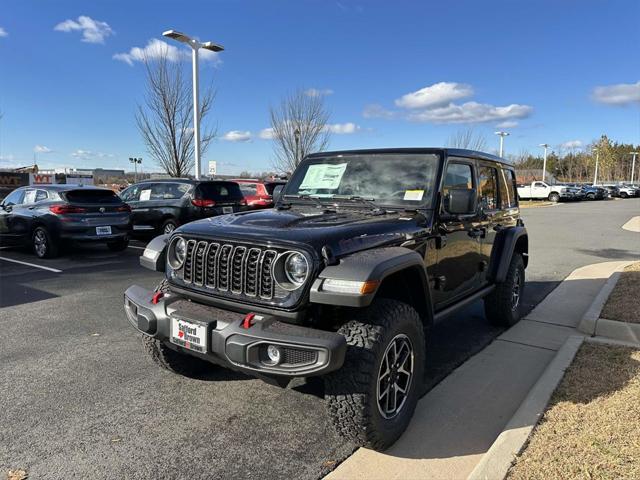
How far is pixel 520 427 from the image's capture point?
9.76 ft

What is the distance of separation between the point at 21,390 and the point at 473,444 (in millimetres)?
3285

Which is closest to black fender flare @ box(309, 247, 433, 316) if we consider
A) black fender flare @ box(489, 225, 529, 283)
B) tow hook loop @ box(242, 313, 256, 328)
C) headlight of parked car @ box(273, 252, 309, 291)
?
headlight of parked car @ box(273, 252, 309, 291)

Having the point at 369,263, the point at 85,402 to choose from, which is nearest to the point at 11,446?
the point at 85,402

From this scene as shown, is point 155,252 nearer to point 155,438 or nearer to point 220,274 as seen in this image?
point 220,274

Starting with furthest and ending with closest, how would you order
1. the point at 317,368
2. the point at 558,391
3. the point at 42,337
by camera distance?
the point at 42,337 → the point at 558,391 → the point at 317,368

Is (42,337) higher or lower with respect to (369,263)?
lower

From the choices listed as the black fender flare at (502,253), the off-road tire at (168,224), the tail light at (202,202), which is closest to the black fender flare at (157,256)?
the black fender flare at (502,253)

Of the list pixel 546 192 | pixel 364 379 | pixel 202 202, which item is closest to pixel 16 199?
pixel 202 202

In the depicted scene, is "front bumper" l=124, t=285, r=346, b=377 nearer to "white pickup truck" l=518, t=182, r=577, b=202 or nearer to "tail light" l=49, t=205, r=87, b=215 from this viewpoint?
"tail light" l=49, t=205, r=87, b=215

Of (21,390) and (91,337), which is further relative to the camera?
(91,337)

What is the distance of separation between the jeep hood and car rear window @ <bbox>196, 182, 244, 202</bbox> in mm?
7727

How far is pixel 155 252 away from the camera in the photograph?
3551mm

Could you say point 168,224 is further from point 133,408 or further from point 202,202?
point 133,408

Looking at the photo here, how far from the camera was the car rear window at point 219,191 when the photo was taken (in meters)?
11.2
